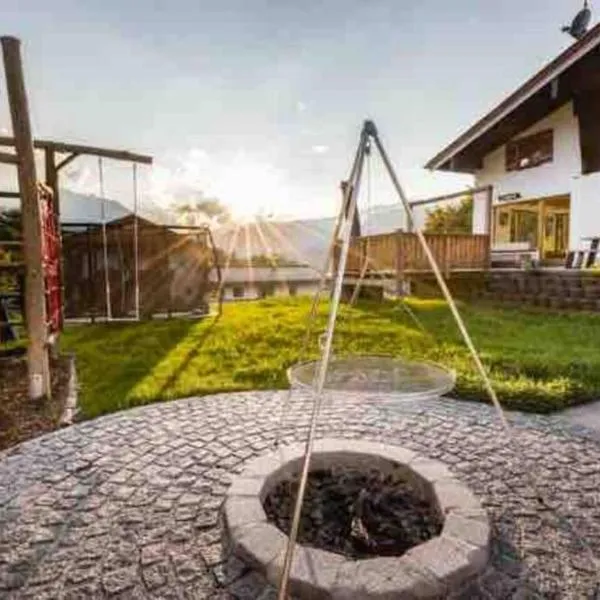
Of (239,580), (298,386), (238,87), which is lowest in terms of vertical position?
(239,580)

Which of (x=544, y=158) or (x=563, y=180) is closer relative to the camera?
(x=563, y=180)

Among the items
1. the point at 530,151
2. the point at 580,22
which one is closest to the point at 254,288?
the point at 530,151

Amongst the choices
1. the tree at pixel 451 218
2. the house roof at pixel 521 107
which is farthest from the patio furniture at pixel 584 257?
the tree at pixel 451 218

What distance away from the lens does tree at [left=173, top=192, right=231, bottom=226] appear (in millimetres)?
42888

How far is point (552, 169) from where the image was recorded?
1403 centimetres

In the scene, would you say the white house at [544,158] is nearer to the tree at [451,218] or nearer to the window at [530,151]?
the window at [530,151]

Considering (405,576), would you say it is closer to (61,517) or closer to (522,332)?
(61,517)

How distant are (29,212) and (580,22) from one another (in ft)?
51.9

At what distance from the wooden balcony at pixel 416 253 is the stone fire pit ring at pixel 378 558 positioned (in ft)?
23.1

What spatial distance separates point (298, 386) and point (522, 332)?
204 inches

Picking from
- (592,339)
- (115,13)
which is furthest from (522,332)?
(115,13)

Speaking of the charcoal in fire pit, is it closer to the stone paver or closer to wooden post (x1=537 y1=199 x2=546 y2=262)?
the stone paver

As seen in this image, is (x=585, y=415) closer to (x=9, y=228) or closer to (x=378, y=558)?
(x=378, y=558)

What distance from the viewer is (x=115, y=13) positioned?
582 cm
